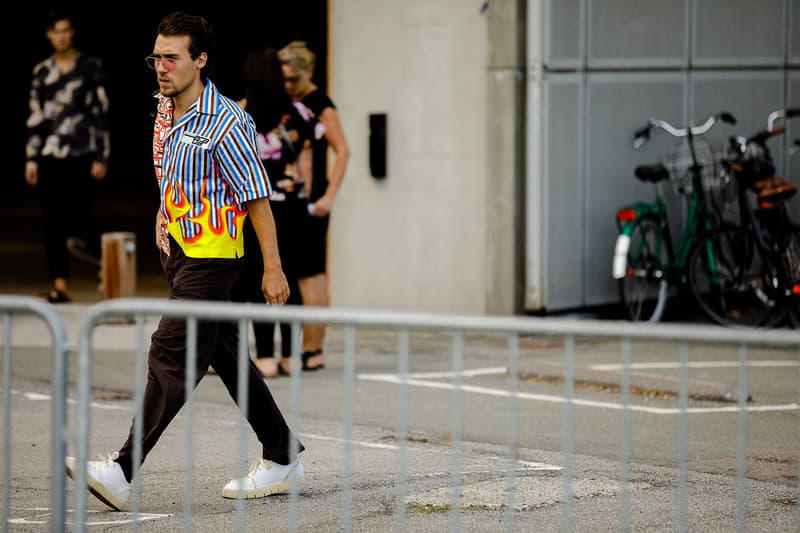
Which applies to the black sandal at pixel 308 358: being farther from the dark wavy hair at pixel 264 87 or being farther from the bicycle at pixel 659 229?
the bicycle at pixel 659 229

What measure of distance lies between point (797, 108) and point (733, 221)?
3.50ft

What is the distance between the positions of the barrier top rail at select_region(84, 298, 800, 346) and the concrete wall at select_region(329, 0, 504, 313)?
8.49 meters

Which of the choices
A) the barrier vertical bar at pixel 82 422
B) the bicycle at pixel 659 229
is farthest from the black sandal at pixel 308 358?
the barrier vertical bar at pixel 82 422

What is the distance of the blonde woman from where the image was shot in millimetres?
10328

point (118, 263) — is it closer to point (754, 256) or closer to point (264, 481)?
point (754, 256)

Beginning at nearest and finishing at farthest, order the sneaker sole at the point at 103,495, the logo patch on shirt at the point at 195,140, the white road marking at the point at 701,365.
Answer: the sneaker sole at the point at 103,495 < the logo patch on shirt at the point at 195,140 < the white road marking at the point at 701,365

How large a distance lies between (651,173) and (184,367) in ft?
23.8

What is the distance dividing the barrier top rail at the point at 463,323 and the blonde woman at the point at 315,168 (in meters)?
5.49

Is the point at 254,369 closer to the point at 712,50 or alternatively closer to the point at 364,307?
the point at 364,307

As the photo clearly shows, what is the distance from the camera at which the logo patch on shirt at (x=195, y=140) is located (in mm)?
6629

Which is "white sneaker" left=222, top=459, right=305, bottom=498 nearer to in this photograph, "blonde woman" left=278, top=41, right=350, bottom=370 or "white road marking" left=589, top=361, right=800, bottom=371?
"blonde woman" left=278, top=41, right=350, bottom=370

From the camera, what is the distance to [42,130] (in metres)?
13.8

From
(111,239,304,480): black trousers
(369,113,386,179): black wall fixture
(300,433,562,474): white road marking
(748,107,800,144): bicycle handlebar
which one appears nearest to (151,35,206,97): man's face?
(111,239,304,480): black trousers

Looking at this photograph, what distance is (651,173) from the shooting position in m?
13.1
